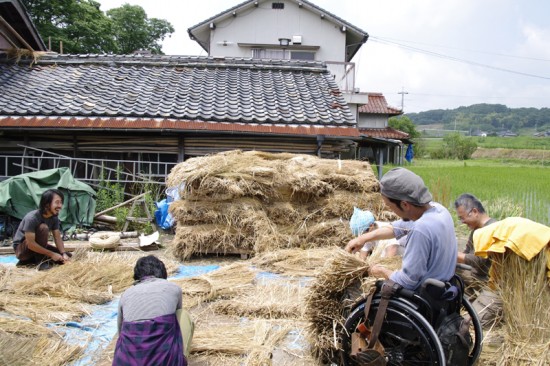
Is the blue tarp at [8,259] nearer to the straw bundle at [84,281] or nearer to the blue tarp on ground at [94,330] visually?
the straw bundle at [84,281]

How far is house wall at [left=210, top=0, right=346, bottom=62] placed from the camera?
820 inches

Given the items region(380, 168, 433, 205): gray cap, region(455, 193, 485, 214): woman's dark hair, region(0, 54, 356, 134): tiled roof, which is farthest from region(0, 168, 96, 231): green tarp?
region(380, 168, 433, 205): gray cap

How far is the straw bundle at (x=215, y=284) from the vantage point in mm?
4836

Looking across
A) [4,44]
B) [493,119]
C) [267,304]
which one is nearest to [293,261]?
[267,304]

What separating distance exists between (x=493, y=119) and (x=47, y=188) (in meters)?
100

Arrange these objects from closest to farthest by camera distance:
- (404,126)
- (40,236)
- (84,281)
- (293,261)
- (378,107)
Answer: (84,281) < (40,236) < (293,261) < (378,107) < (404,126)

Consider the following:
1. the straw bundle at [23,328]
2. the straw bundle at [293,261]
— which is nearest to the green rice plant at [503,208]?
the straw bundle at [293,261]

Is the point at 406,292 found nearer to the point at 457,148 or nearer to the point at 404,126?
the point at 457,148

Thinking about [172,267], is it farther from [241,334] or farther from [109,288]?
[241,334]

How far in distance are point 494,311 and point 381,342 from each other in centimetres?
114

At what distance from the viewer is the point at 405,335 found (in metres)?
2.75

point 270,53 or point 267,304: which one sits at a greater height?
Answer: point 270,53

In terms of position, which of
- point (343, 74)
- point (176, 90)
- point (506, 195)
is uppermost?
point (343, 74)

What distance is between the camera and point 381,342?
287 centimetres
